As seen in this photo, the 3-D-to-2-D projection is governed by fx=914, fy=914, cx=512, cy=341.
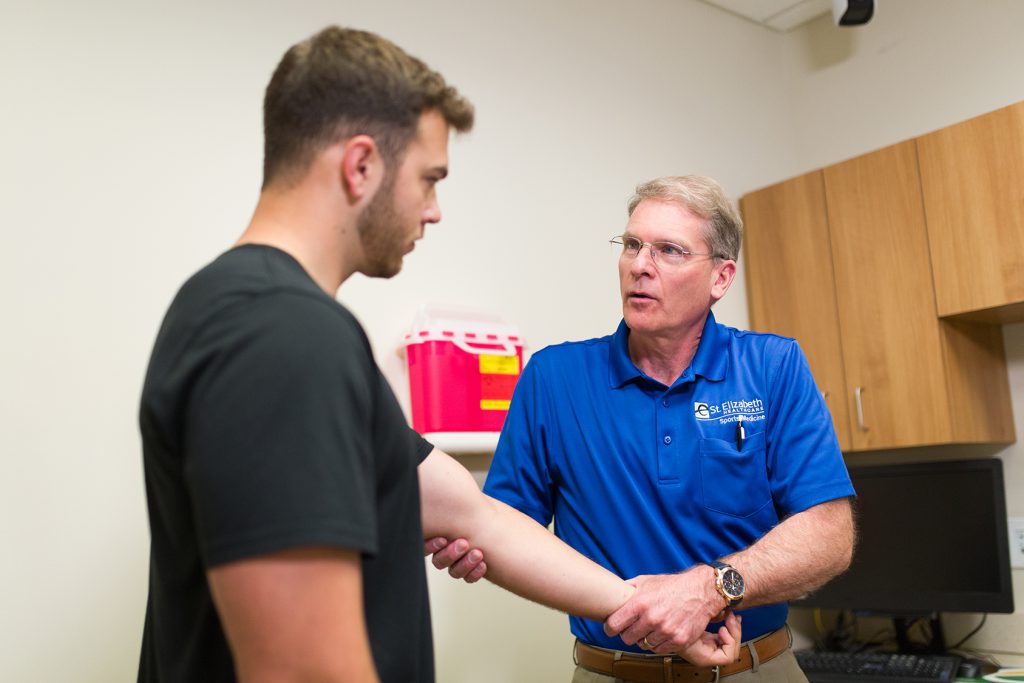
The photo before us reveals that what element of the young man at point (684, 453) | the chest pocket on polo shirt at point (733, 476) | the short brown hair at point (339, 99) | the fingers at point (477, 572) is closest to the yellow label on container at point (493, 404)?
the young man at point (684, 453)

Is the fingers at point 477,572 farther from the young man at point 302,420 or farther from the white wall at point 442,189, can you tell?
the white wall at point 442,189

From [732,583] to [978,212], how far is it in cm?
162

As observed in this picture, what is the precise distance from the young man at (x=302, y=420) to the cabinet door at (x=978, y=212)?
2.05m

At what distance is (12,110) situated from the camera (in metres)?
1.88

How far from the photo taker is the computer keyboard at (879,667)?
2.51 metres

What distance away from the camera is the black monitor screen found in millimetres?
2611

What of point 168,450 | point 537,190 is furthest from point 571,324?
point 168,450

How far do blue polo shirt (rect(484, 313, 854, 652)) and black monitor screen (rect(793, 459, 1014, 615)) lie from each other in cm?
114

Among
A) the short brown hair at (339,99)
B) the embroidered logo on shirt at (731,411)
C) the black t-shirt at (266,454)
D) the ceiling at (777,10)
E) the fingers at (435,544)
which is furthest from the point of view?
the ceiling at (777,10)

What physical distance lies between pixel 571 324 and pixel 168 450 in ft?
6.57

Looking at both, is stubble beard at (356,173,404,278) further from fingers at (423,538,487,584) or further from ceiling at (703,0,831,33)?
Result: ceiling at (703,0,831,33)

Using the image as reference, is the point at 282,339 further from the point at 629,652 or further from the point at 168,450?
the point at 629,652

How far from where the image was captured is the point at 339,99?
949mm

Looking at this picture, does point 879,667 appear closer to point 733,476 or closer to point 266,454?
point 733,476
